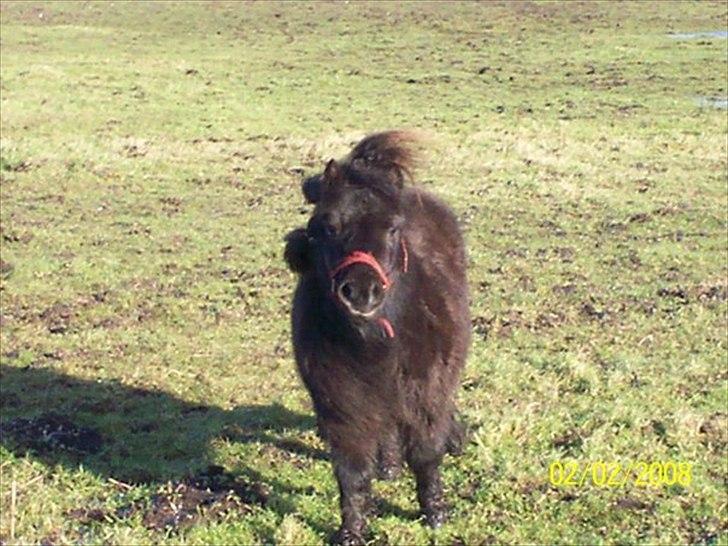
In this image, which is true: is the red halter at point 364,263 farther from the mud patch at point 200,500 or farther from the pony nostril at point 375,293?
the mud patch at point 200,500

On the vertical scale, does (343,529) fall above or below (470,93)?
above

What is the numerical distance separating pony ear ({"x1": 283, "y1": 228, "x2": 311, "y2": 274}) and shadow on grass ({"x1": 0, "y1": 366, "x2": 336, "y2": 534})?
1.50m

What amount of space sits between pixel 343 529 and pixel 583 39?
36.4 meters

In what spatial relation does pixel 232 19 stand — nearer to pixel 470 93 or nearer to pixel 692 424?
pixel 470 93

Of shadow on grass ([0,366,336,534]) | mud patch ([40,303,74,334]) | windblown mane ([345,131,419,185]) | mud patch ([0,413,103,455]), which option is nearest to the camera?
windblown mane ([345,131,419,185])

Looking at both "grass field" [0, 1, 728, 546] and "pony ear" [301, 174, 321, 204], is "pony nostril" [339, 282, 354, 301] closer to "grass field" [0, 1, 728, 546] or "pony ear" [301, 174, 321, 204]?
"pony ear" [301, 174, 321, 204]

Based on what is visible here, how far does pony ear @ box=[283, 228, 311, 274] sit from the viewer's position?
539 centimetres

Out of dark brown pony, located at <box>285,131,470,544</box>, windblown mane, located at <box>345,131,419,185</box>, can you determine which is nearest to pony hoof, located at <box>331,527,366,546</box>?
dark brown pony, located at <box>285,131,470,544</box>

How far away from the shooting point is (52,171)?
18.8 meters

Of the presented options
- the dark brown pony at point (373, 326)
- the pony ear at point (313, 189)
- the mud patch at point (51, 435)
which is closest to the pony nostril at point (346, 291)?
the dark brown pony at point (373, 326)

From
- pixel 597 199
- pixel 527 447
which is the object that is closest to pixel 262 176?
pixel 597 199

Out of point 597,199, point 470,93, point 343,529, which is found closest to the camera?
point 343,529
